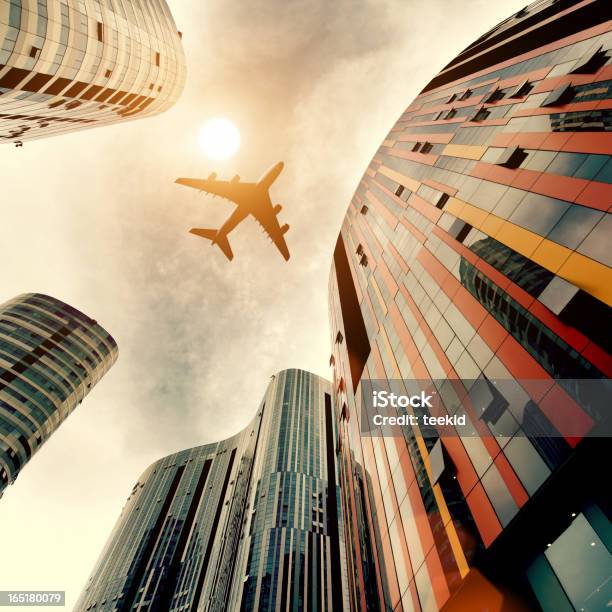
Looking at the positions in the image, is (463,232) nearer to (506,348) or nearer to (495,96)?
(506,348)

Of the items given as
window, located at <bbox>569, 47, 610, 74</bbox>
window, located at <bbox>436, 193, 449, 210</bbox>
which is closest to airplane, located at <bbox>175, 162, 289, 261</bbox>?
window, located at <bbox>436, 193, 449, 210</bbox>

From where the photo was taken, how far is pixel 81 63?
29.6 m

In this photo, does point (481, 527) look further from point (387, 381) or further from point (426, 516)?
point (387, 381)

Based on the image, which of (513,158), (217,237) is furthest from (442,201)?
(217,237)

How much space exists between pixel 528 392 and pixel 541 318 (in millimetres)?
2851

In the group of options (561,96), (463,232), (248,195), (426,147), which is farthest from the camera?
(248,195)

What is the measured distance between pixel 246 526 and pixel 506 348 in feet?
345

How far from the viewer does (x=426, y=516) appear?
48.0 ft

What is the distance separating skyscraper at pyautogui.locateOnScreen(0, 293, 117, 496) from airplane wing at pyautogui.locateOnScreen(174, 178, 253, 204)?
59733mm

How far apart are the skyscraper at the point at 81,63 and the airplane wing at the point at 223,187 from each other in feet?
40.5

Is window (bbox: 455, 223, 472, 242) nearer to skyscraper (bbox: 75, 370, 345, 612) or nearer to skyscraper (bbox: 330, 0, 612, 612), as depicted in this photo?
skyscraper (bbox: 330, 0, 612, 612)

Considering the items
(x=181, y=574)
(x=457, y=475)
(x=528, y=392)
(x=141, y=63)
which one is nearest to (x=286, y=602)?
(x=181, y=574)

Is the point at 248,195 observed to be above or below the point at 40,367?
below
